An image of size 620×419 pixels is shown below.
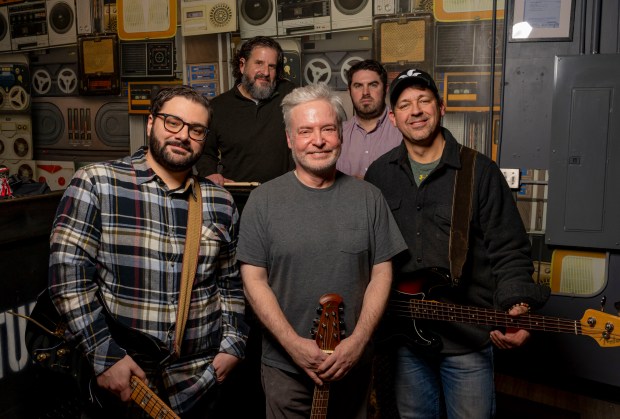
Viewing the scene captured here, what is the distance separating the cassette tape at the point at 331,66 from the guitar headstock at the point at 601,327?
2.68 meters

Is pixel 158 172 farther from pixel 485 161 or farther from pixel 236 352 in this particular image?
pixel 485 161

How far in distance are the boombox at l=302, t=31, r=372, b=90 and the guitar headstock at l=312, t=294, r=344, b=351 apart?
9.05 feet

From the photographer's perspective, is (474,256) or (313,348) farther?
(474,256)

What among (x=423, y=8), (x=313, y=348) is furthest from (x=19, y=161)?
(x=313, y=348)

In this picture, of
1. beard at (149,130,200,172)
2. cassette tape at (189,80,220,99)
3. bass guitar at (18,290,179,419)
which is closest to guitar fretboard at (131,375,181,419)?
bass guitar at (18,290,179,419)

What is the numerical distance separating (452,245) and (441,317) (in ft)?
0.91

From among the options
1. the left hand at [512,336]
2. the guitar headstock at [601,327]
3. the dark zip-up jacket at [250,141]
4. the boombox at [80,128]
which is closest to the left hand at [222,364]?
the left hand at [512,336]

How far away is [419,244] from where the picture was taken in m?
1.99

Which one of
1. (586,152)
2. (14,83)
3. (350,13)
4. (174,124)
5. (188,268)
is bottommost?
(188,268)

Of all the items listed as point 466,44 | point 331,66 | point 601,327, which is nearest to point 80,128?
point 331,66

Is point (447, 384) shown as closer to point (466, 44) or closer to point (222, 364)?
point (222, 364)

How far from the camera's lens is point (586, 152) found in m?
3.38

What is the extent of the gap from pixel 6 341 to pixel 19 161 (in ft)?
12.8

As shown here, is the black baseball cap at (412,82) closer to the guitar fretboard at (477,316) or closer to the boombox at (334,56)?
the guitar fretboard at (477,316)
